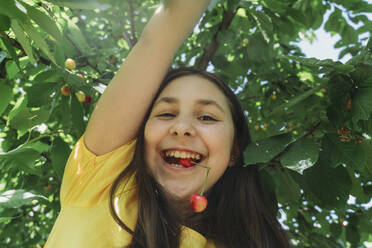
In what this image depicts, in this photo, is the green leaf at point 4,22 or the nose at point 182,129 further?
the nose at point 182,129

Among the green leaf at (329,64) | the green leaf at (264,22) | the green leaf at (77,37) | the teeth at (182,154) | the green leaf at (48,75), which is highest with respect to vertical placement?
the green leaf at (264,22)

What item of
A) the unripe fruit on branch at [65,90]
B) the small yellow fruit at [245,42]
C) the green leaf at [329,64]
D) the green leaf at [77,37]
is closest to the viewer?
the green leaf at [329,64]

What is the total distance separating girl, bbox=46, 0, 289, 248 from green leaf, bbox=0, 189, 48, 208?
0.52 ft

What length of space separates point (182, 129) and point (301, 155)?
0.48 m

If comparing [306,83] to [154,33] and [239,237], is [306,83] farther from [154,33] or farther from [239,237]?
[154,33]

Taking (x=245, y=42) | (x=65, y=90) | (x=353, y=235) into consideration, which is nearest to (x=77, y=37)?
(x=65, y=90)

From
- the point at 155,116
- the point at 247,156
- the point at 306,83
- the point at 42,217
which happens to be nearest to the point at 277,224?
the point at 247,156

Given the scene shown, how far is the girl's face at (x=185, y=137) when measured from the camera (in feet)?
4.57

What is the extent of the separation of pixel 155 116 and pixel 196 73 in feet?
1.22

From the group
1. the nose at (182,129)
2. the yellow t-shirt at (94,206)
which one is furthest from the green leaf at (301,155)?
the yellow t-shirt at (94,206)

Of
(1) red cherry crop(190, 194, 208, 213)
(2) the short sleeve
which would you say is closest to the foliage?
(2) the short sleeve

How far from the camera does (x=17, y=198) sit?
116 centimetres

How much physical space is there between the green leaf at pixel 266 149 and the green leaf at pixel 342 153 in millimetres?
155

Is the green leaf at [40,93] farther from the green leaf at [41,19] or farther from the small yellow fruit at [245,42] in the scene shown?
the small yellow fruit at [245,42]
